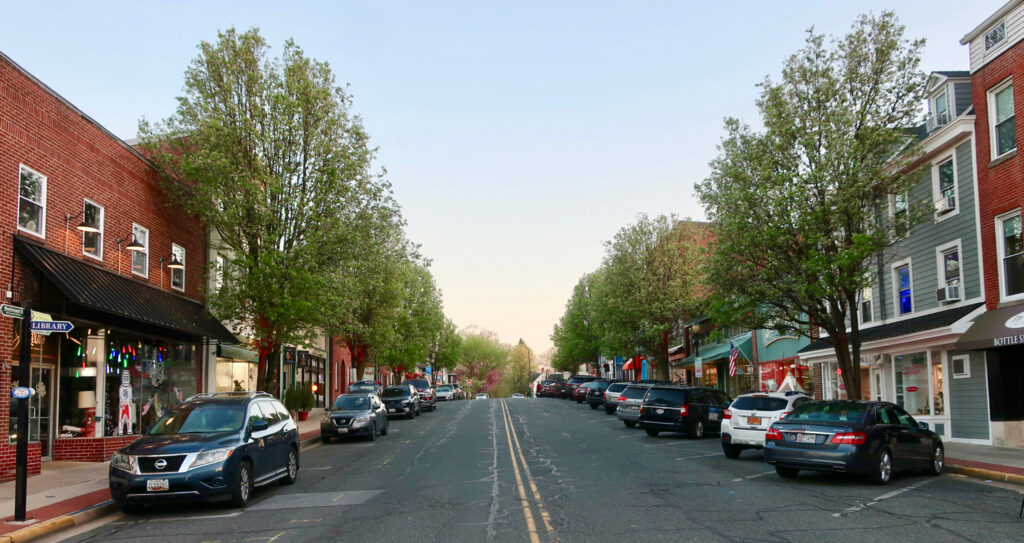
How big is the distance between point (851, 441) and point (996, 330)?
790 cm

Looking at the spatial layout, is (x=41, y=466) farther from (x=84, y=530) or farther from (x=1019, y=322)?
(x=1019, y=322)

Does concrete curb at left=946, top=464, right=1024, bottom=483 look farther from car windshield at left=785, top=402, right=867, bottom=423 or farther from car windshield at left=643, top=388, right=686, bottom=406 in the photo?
car windshield at left=643, top=388, right=686, bottom=406

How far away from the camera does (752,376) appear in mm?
42062

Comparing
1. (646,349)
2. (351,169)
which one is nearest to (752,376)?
(646,349)

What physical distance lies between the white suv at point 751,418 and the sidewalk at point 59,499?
1306cm

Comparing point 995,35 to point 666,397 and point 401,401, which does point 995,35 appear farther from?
point 401,401

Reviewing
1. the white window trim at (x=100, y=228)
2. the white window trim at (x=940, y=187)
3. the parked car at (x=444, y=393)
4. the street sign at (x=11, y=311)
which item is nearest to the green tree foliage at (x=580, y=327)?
the parked car at (x=444, y=393)

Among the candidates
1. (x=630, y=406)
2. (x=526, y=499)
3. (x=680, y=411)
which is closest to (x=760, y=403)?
(x=680, y=411)

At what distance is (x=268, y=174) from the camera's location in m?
22.3

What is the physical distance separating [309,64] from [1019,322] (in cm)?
1934

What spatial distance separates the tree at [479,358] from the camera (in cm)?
11731

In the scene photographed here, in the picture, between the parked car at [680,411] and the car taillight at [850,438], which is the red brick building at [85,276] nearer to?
the car taillight at [850,438]

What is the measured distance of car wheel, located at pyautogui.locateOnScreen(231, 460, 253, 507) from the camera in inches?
465

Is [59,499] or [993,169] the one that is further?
[993,169]
